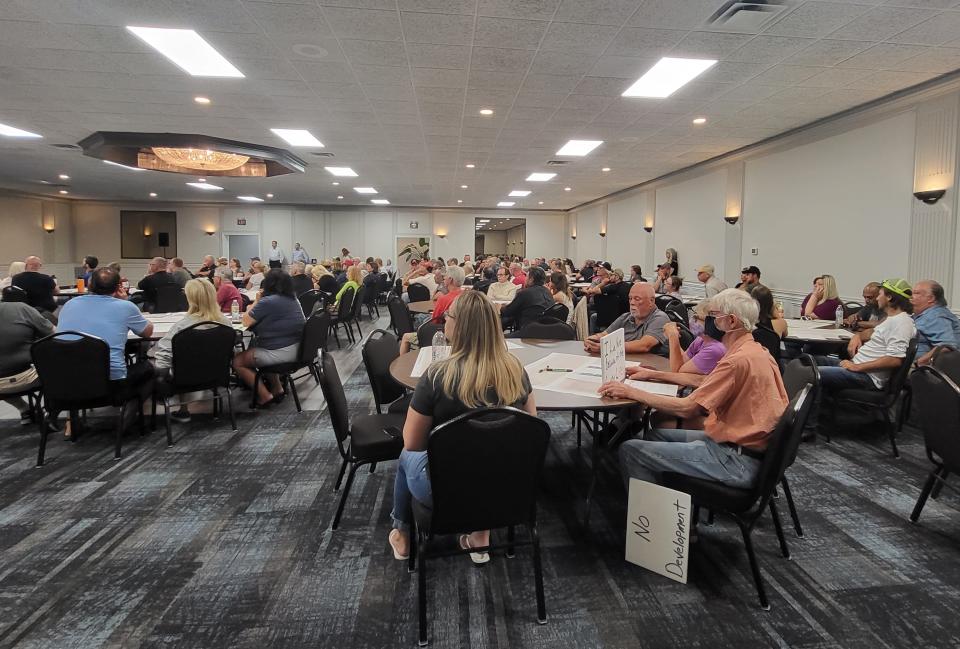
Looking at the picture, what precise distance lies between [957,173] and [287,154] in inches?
367

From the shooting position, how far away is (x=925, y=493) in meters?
2.76

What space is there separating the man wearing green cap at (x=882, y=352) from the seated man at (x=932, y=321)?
0.33ft

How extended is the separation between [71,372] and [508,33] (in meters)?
3.97

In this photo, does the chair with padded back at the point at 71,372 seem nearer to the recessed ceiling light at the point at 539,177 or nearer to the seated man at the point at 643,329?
→ the seated man at the point at 643,329

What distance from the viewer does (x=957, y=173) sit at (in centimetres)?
540

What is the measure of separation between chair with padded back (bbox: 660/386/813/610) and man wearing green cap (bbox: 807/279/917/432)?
1.96 m

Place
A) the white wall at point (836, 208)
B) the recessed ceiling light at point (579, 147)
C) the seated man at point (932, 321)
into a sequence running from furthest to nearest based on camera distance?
1. the recessed ceiling light at point (579, 147)
2. the white wall at point (836, 208)
3. the seated man at point (932, 321)

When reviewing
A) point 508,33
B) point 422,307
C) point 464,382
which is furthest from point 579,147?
point 464,382

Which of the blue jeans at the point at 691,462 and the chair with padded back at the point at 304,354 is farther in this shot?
the chair with padded back at the point at 304,354

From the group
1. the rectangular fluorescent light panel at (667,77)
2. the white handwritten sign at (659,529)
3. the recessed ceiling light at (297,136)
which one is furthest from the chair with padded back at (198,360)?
the recessed ceiling light at (297,136)

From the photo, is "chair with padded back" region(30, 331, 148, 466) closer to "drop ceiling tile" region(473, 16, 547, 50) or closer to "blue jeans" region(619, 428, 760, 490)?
"blue jeans" region(619, 428, 760, 490)

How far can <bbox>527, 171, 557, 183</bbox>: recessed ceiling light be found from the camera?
1177 centimetres

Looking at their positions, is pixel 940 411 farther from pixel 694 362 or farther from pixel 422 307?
pixel 422 307

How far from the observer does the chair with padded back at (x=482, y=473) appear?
1.73 metres
